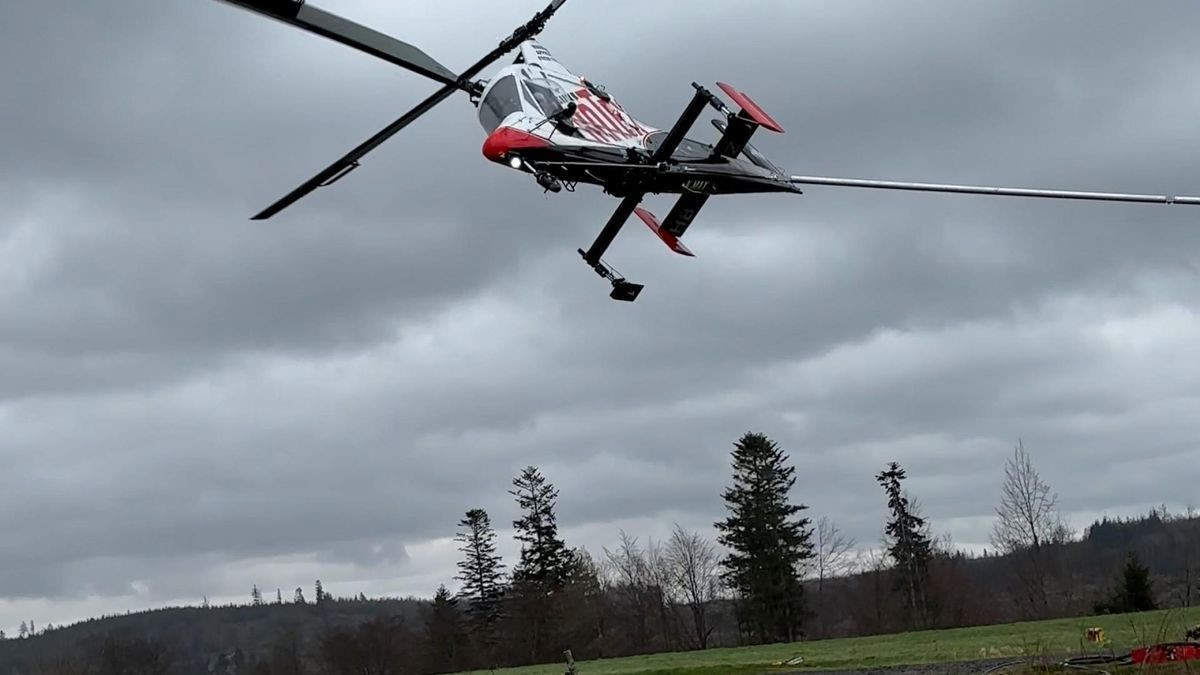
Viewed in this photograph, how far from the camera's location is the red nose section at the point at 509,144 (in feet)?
46.2

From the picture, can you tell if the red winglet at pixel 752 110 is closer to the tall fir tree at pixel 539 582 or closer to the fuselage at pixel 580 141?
the fuselage at pixel 580 141

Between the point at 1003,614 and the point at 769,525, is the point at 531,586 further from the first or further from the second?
the point at 1003,614

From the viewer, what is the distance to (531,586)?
8938 centimetres

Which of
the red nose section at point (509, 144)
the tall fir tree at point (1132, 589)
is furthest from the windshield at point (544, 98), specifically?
the tall fir tree at point (1132, 589)

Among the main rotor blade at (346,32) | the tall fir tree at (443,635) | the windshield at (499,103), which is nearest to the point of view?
the main rotor blade at (346,32)

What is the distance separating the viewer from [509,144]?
1412cm

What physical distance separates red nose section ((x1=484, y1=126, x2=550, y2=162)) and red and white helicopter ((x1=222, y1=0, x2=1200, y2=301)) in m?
0.01

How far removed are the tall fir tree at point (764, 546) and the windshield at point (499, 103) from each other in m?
67.6

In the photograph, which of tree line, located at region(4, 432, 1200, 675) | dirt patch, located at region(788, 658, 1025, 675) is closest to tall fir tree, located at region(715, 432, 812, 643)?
tree line, located at region(4, 432, 1200, 675)

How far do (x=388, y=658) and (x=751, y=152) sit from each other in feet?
264

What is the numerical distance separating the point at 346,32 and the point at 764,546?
7320 centimetres

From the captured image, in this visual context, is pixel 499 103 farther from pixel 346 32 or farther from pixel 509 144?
pixel 346 32

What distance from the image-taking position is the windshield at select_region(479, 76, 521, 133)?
1498 centimetres

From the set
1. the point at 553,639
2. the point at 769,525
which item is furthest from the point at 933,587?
the point at 553,639
